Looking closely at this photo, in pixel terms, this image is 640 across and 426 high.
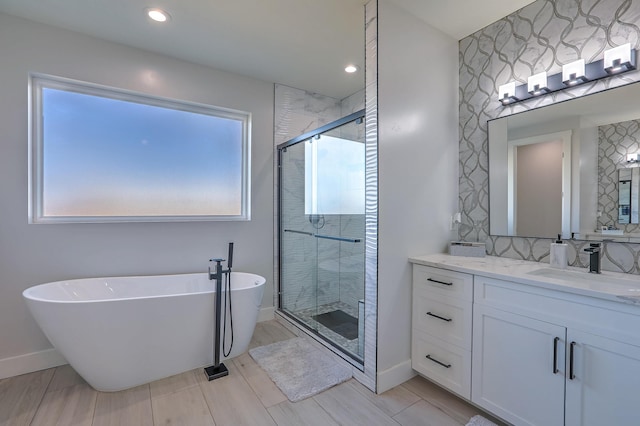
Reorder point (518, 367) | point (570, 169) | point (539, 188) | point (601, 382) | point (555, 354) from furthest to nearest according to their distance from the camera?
point (539, 188), point (570, 169), point (518, 367), point (555, 354), point (601, 382)

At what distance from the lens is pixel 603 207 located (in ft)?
5.69

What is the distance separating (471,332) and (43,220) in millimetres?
3282

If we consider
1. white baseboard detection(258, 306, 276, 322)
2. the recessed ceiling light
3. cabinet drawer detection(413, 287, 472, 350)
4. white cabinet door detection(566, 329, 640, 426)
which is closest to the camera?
white cabinet door detection(566, 329, 640, 426)

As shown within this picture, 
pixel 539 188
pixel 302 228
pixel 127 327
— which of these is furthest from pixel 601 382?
pixel 127 327

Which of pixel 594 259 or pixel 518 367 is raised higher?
pixel 594 259

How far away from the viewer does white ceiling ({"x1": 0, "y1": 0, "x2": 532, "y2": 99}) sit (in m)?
2.02

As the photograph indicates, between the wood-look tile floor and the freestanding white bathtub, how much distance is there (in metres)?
0.14

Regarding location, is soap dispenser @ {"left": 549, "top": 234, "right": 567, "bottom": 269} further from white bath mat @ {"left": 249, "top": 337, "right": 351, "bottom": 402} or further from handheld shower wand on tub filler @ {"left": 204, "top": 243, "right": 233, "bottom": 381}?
handheld shower wand on tub filler @ {"left": 204, "top": 243, "right": 233, "bottom": 381}

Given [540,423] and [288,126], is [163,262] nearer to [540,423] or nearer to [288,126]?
[288,126]

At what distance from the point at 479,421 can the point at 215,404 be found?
1.61 m

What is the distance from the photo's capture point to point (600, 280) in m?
1.57

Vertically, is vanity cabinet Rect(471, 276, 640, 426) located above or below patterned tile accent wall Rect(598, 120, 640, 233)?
below

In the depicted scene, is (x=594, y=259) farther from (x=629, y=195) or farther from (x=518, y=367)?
(x=518, y=367)

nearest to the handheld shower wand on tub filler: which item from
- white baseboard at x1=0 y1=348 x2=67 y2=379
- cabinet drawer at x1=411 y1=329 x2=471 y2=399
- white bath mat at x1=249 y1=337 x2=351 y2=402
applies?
white bath mat at x1=249 y1=337 x2=351 y2=402
